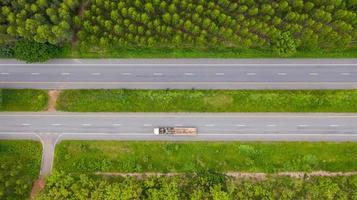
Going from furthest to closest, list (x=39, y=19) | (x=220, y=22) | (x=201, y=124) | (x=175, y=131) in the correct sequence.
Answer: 1. (x=201, y=124)
2. (x=175, y=131)
3. (x=220, y=22)
4. (x=39, y=19)

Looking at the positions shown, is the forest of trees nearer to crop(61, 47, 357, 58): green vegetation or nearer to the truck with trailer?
crop(61, 47, 357, 58): green vegetation

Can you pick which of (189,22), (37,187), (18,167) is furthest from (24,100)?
(189,22)

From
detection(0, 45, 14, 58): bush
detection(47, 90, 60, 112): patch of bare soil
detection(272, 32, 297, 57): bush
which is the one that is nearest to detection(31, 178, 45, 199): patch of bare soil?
detection(47, 90, 60, 112): patch of bare soil

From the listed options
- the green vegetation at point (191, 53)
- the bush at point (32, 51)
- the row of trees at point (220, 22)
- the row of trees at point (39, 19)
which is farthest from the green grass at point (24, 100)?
the row of trees at point (220, 22)

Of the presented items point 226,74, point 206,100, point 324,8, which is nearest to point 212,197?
point 206,100

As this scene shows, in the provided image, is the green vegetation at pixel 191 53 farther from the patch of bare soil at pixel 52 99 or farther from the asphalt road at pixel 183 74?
the patch of bare soil at pixel 52 99

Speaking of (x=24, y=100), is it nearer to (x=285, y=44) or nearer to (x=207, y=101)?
(x=207, y=101)
